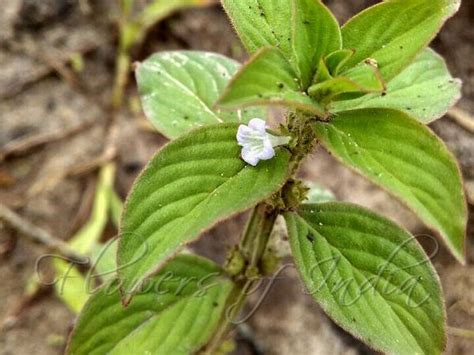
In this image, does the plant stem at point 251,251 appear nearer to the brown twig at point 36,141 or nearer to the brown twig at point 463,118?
the brown twig at point 463,118

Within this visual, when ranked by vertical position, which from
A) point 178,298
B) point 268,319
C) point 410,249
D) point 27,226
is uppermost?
point 410,249

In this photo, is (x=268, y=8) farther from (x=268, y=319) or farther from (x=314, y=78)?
(x=268, y=319)

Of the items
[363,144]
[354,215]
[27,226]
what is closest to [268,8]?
[363,144]

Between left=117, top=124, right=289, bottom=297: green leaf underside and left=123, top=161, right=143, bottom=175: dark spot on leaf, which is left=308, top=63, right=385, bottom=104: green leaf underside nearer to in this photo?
left=117, top=124, right=289, bottom=297: green leaf underside

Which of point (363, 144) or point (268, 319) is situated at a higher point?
point (363, 144)

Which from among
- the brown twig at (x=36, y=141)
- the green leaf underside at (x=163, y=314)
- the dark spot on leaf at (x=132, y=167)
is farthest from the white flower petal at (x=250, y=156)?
the brown twig at (x=36, y=141)

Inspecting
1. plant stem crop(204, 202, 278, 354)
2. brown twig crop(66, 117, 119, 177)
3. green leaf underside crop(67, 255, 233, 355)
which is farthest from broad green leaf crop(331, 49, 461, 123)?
brown twig crop(66, 117, 119, 177)

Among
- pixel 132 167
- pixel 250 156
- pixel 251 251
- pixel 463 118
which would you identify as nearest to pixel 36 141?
pixel 132 167
